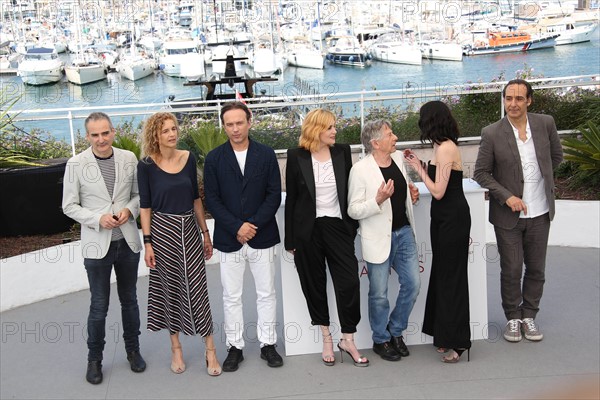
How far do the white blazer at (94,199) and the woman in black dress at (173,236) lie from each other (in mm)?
140

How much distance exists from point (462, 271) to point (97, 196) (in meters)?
2.36

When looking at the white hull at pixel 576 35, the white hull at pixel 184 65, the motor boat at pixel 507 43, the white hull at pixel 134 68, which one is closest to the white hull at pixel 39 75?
the white hull at pixel 134 68

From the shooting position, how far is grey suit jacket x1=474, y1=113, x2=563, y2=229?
205 inches

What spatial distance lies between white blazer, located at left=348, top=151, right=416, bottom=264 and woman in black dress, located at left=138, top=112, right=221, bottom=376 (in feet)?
3.27

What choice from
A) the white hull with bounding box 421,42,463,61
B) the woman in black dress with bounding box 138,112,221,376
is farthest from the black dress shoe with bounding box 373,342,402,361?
the white hull with bounding box 421,42,463,61

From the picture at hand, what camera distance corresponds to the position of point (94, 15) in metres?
75.7

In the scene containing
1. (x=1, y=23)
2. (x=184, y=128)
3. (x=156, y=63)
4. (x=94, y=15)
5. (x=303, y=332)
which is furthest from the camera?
(x=94, y=15)

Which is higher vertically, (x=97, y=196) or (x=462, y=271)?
(x=97, y=196)

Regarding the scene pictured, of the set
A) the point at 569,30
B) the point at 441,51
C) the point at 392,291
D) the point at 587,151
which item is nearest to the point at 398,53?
the point at 441,51

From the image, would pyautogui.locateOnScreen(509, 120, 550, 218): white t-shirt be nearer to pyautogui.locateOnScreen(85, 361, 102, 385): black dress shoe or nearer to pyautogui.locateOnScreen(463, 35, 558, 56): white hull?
pyautogui.locateOnScreen(85, 361, 102, 385): black dress shoe

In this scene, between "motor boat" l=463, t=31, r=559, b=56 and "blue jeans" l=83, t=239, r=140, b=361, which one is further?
"motor boat" l=463, t=31, r=559, b=56

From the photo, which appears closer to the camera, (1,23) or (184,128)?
(184,128)

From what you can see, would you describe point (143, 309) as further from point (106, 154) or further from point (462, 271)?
point (462, 271)

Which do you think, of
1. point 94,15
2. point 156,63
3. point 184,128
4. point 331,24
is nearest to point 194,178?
point 184,128
